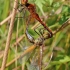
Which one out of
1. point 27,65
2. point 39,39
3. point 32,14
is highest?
point 32,14

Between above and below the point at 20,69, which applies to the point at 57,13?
above

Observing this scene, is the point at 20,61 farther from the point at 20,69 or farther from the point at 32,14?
the point at 32,14

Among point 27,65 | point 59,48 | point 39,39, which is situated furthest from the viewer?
point 59,48

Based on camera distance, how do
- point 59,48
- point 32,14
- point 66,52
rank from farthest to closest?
point 59,48 < point 66,52 < point 32,14

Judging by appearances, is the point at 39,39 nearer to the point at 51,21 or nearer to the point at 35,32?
the point at 35,32

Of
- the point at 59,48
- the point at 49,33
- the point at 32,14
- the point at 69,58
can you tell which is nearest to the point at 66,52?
the point at 59,48

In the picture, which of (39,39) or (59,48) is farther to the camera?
(59,48)

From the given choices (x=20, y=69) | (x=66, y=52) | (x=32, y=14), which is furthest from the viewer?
(x=66, y=52)

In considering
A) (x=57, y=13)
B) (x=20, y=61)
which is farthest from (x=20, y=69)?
(x=57, y=13)

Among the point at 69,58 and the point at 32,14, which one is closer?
the point at 32,14
